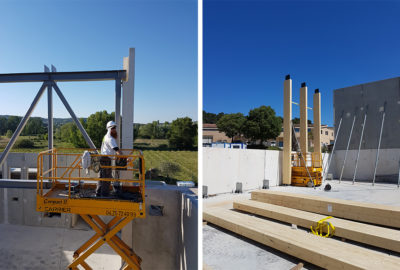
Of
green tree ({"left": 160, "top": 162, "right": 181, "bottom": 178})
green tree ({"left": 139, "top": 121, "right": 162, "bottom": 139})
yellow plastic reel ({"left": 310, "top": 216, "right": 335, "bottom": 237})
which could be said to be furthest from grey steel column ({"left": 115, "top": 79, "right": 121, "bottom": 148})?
green tree ({"left": 139, "top": 121, "right": 162, "bottom": 139})

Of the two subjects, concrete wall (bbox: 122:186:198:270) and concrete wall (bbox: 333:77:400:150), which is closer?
concrete wall (bbox: 122:186:198:270)

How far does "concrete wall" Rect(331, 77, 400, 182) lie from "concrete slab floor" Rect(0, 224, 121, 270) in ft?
53.6

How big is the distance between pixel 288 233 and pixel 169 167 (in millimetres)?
43986

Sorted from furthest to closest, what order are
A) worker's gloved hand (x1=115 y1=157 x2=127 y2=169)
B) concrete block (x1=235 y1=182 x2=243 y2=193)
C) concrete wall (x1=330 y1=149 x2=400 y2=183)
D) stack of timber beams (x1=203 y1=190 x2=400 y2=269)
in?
concrete wall (x1=330 y1=149 x2=400 y2=183)
concrete block (x1=235 y1=182 x2=243 y2=193)
worker's gloved hand (x1=115 y1=157 x2=127 y2=169)
stack of timber beams (x1=203 y1=190 x2=400 y2=269)

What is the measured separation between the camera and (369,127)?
17.7m

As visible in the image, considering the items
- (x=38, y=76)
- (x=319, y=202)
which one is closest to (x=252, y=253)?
(x=319, y=202)

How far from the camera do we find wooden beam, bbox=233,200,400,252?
5.00 metres

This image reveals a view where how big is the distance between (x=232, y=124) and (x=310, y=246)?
129 ft

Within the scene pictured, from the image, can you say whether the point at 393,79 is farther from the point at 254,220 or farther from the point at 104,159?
the point at 104,159

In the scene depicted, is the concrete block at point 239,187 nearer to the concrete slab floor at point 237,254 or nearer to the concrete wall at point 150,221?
the concrete wall at point 150,221

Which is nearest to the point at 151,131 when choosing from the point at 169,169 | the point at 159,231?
the point at 169,169

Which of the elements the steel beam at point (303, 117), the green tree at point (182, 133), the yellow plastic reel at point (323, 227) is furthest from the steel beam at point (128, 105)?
the green tree at point (182, 133)

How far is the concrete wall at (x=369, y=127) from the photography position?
1630cm

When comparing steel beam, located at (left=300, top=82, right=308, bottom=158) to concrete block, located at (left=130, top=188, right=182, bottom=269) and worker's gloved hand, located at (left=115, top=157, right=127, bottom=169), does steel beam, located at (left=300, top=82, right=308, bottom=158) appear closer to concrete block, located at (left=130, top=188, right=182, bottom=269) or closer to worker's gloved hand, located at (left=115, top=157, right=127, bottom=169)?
→ concrete block, located at (left=130, top=188, right=182, bottom=269)
